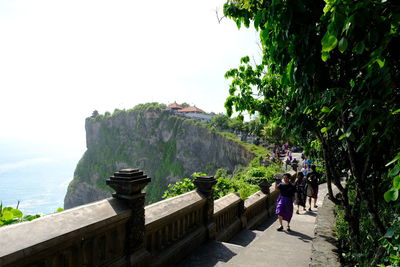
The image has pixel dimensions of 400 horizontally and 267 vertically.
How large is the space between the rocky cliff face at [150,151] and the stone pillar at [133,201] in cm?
4390

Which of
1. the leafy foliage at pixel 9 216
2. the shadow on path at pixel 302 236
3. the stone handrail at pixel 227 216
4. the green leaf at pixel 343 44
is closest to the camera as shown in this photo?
the green leaf at pixel 343 44

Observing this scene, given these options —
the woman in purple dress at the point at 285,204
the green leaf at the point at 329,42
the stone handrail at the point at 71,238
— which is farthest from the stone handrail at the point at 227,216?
the green leaf at the point at 329,42

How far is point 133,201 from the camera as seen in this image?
3645 mm

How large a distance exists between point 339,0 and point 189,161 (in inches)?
2913

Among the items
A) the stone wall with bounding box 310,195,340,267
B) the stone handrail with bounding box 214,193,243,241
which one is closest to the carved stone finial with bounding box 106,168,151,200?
the stone wall with bounding box 310,195,340,267

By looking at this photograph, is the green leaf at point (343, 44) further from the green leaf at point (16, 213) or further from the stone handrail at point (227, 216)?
the stone handrail at point (227, 216)

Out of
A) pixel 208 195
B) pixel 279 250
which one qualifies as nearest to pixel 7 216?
pixel 208 195

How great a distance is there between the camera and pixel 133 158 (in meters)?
94.4

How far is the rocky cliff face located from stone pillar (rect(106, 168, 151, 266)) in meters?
43.9

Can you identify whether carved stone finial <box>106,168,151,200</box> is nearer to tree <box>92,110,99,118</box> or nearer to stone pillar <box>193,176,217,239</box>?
stone pillar <box>193,176,217,239</box>

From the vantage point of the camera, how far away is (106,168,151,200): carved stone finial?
11.8 feet

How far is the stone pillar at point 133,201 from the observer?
361cm

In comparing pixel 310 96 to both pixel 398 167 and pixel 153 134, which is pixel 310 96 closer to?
pixel 398 167

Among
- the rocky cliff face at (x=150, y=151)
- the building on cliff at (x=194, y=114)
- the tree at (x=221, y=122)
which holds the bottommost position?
the rocky cliff face at (x=150, y=151)
